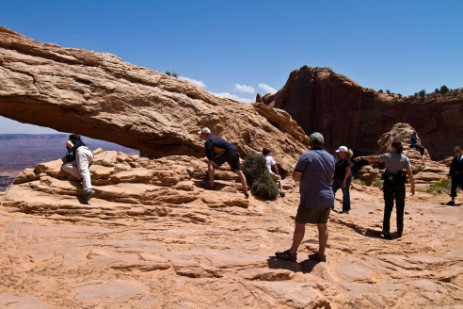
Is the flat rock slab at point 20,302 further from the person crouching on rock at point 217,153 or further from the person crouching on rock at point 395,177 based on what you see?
the person crouching on rock at point 395,177

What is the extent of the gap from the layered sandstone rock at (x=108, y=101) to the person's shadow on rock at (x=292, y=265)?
820 cm

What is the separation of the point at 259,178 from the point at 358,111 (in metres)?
36.3

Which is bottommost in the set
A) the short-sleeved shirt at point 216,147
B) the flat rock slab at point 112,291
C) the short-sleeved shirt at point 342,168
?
the flat rock slab at point 112,291

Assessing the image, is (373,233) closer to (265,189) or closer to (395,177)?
(395,177)

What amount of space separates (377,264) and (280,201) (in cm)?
382

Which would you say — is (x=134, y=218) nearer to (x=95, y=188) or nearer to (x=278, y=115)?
(x=95, y=188)

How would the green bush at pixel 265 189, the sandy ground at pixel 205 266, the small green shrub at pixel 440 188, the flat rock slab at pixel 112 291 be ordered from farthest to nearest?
1. the small green shrub at pixel 440 188
2. the green bush at pixel 265 189
3. the sandy ground at pixel 205 266
4. the flat rock slab at pixel 112 291

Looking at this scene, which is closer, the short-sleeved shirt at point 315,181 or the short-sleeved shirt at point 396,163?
the short-sleeved shirt at point 315,181

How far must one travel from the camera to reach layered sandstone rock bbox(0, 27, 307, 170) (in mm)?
11266

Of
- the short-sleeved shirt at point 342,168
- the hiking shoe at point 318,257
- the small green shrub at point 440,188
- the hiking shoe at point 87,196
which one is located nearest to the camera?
the hiking shoe at point 318,257

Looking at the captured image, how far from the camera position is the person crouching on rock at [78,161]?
22.1 ft

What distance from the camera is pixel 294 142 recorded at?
16.4 meters

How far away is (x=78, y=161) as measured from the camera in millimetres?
6914

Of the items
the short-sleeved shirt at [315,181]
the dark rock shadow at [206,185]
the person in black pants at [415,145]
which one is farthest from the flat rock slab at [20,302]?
the person in black pants at [415,145]
